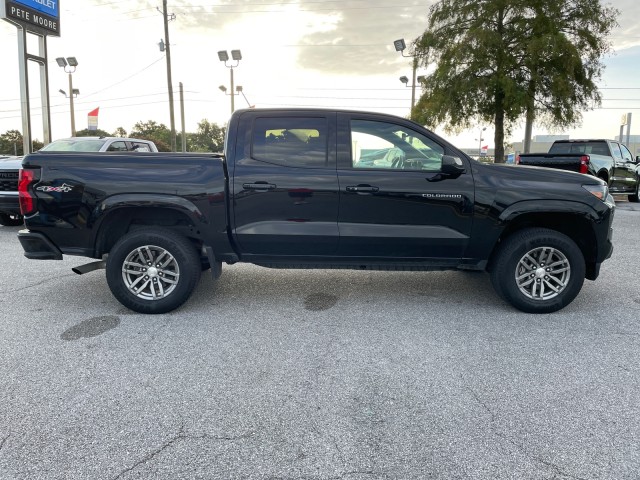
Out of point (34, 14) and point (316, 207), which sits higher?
point (34, 14)

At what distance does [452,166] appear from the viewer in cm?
414

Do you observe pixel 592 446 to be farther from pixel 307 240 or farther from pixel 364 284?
pixel 364 284

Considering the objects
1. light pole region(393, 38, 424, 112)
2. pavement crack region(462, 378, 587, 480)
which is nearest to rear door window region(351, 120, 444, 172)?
pavement crack region(462, 378, 587, 480)

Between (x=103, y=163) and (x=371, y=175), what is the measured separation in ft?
8.09

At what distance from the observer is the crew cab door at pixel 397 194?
4277 mm

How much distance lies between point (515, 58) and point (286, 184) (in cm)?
1837

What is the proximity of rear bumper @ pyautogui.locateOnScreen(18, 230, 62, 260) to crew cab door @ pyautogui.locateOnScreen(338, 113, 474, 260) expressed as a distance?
107 inches

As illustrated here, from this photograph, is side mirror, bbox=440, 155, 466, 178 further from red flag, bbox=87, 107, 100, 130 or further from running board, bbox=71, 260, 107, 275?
red flag, bbox=87, 107, 100, 130

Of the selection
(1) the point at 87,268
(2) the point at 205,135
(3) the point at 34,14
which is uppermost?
(2) the point at 205,135

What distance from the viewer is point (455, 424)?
2.63 m

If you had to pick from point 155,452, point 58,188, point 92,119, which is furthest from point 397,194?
point 92,119

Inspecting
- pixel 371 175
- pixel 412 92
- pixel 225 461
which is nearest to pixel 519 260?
pixel 371 175

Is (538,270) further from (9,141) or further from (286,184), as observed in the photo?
(9,141)

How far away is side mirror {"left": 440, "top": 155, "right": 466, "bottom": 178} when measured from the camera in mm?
4145
